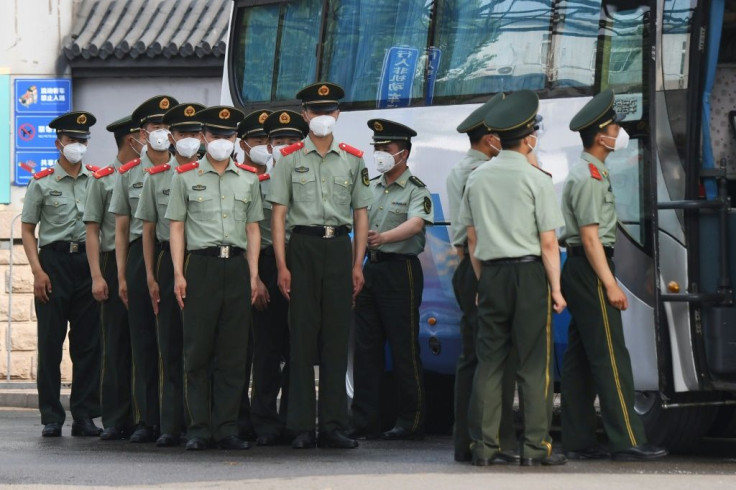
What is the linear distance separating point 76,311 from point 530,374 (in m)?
3.83

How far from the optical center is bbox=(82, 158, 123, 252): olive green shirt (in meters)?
11.0

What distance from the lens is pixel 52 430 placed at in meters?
11.5

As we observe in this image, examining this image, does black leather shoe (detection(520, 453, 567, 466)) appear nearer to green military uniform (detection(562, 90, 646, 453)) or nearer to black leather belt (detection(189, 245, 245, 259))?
green military uniform (detection(562, 90, 646, 453))

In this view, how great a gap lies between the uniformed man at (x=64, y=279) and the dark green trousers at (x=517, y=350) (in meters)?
3.49

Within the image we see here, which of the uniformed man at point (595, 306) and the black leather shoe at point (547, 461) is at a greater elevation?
the uniformed man at point (595, 306)

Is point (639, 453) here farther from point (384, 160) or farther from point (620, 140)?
point (384, 160)

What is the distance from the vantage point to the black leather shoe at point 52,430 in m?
11.4

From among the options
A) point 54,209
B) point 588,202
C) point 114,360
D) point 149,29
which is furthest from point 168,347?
point 149,29

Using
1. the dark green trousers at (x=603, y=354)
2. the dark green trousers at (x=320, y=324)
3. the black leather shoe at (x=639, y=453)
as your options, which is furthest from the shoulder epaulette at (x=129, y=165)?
the black leather shoe at (x=639, y=453)

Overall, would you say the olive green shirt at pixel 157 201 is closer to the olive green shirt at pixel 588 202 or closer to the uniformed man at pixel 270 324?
the uniformed man at pixel 270 324

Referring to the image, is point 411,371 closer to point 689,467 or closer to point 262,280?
point 262,280

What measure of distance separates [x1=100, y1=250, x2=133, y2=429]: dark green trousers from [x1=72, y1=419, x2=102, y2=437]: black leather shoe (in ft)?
1.23

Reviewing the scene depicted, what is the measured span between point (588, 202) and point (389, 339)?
2371 mm

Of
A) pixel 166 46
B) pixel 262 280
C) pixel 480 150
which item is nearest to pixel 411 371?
pixel 262 280
